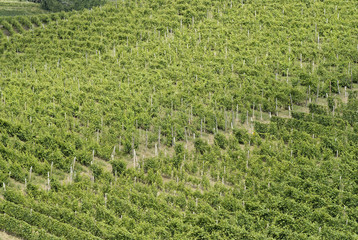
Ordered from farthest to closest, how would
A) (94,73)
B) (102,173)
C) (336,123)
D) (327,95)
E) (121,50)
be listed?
1. (121,50)
2. (94,73)
3. (327,95)
4. (336,123)
5. (102,173)

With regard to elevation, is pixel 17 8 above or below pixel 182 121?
above

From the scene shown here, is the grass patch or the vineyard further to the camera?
the grass patch

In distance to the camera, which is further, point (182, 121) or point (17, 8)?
point (17, 8)

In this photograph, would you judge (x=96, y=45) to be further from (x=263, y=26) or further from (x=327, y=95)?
(x=327, y=95)

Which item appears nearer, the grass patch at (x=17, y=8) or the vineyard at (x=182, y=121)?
the vineyard at (x=182, y=121)

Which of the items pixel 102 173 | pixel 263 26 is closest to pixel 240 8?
pixel 263 26

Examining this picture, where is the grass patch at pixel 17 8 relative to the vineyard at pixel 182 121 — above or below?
above

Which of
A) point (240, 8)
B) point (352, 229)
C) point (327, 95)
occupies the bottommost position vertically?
point (352, 229)

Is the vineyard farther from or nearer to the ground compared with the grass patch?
nearer to the ground
